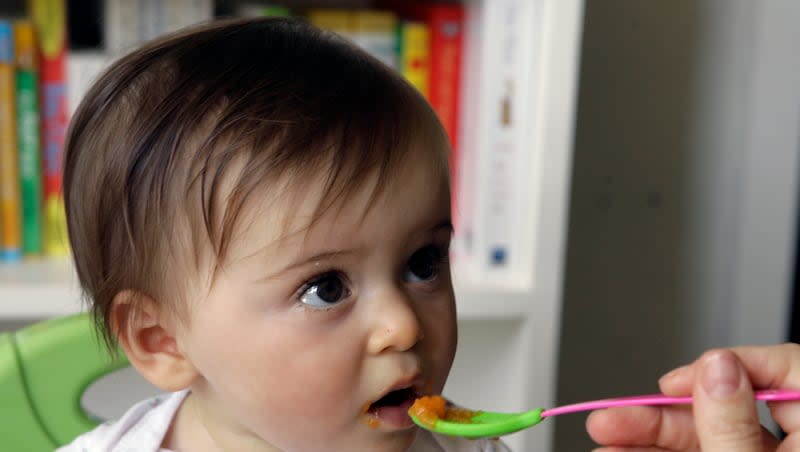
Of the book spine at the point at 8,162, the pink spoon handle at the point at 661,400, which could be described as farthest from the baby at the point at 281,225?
the book spine at the point at 8,162

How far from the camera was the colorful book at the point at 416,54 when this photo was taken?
114 centimetres

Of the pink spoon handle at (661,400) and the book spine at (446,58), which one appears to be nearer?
the pink spoon handle at (661,400)

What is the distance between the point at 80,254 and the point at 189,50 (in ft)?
0.57

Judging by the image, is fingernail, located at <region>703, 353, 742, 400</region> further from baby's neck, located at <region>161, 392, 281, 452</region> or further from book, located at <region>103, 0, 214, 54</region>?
book, located at <region>103, 0, 214, 54</region>

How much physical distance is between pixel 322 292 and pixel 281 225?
5cm

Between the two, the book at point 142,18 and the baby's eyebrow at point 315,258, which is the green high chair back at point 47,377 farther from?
the book at point 142,18

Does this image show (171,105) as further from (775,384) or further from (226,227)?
(775,384)

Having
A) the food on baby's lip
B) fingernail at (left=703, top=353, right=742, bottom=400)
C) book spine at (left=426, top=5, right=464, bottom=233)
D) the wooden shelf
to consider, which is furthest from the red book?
fingernail at (left=703, top=353, right=742, bottom=400)

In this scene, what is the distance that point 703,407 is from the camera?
52cm

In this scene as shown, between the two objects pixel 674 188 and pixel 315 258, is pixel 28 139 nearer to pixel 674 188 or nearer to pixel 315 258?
pixel 315 258

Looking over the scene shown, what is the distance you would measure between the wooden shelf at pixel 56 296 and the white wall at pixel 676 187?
374 mm

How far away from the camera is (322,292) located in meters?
0.62

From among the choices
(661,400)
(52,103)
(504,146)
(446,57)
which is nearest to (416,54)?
(446,57)

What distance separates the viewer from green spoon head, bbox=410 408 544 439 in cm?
58
